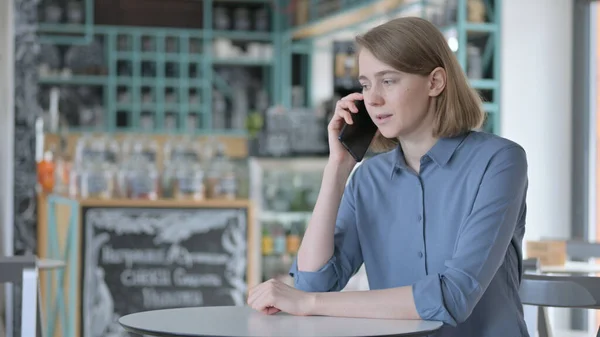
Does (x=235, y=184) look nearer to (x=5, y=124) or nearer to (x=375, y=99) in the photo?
(x=5, y=124)

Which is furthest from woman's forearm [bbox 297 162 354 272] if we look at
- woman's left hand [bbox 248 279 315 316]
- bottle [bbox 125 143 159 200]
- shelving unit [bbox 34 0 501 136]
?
shelving unit [bbox 34 0 501 136]

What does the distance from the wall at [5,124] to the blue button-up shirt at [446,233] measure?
13.6ft

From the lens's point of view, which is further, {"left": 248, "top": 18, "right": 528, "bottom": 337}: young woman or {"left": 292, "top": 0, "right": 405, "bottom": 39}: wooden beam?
{"left": 292, "top": 0, "right": 405, "bottom": 39}: wooden beam

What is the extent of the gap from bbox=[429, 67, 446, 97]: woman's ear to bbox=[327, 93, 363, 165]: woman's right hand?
179 mm

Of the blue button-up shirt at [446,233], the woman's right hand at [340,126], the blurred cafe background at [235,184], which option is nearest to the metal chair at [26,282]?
the blue button-up shirt at [446,233]

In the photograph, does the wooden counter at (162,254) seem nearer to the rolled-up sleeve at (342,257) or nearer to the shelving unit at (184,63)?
the rolled-up sleeve at (342,257)

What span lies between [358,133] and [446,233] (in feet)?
1.03

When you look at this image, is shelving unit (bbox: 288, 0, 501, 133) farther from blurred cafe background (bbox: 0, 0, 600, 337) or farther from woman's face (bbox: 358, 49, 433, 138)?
woman's face (bbox: 358, 49, 433, 138)

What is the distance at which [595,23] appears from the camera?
6.17 m

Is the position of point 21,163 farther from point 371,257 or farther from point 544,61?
point 371,257

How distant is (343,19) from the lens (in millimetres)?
8906

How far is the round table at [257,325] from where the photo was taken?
1.70 meters

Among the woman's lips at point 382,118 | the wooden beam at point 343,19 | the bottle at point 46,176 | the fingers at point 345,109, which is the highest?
the wooden beam at point 343,19

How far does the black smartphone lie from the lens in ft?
7.25
